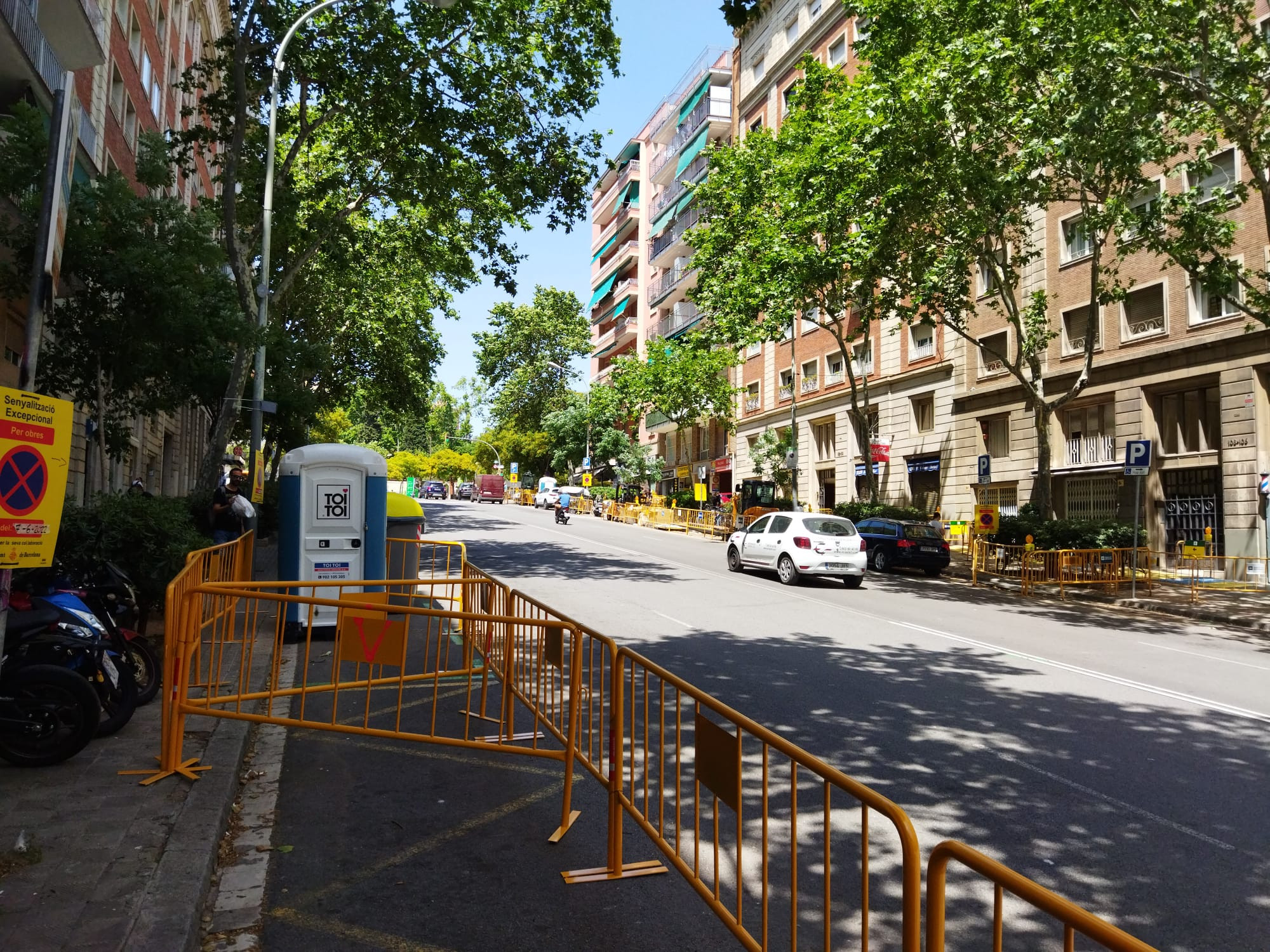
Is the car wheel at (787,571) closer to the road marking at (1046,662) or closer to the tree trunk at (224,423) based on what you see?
the road marking at (1046,662)

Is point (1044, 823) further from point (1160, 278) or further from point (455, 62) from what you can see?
point (1160, 278)

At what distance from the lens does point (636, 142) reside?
66.1m

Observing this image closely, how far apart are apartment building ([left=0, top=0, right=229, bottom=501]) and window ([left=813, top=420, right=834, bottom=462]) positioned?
24911 mm

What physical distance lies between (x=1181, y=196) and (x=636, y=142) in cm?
5450

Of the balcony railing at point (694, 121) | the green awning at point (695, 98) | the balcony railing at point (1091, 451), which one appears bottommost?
the balcony railing at point (1091, 451)

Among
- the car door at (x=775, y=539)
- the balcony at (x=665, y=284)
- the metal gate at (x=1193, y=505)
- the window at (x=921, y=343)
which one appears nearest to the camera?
the car door at (x=775, y=539)

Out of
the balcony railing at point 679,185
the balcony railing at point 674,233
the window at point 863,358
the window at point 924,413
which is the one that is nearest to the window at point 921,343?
the window at point 924,413

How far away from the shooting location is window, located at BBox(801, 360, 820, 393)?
3984 centimetres

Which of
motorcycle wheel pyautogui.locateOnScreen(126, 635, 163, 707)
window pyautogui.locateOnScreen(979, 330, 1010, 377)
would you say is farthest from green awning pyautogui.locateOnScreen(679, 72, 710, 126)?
motorcycle wheel pyautogui.locateOnScreen(126, 635, 163, 707)

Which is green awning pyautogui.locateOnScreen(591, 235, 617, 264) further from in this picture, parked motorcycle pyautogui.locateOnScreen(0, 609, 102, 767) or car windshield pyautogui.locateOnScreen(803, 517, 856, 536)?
parked motorcycle pyautogui.locateOnScreen(0, 609, 102, 767)

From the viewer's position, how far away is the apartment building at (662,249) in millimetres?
50969

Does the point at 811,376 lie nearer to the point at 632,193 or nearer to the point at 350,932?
the point at 632,193

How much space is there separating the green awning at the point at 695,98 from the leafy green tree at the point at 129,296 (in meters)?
42.2

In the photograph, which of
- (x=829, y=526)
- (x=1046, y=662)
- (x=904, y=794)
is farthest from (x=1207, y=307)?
(x=904, y=794)
